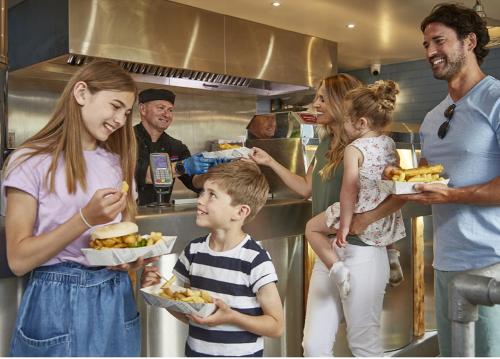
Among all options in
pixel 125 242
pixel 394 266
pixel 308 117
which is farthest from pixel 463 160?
pixel 308 117

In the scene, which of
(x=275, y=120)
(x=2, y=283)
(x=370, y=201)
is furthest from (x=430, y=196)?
(x=275, y=120)

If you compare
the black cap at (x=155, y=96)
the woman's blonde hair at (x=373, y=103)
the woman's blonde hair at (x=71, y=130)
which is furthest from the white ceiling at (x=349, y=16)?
the woman's blonde hair at (x=71, y=130)

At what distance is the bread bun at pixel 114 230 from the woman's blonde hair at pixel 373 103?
4.15ft

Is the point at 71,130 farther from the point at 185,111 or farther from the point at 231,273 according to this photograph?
the point at 185,111

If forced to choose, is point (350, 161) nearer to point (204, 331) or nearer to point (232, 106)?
point (204, 331)

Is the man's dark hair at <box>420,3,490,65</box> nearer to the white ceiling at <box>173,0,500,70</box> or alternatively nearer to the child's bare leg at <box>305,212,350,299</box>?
the child's bare leg at <box>305,212,350,299</box>

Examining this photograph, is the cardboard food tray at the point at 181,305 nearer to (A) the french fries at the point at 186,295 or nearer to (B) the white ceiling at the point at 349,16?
(A) the french fries at the point at 186,295

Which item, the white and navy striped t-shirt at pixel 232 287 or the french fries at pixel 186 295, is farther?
the white and navy striped t-shirt at pixel 232 287

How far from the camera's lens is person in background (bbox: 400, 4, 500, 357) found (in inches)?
73.1

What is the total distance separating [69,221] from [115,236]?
188 mm

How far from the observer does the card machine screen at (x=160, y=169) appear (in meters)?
2.96

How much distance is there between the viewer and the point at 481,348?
6.04 feet

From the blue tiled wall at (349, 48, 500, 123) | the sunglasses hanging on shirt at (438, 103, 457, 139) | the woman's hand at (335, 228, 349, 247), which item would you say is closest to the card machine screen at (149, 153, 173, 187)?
the woman's hand at (335, 228, 349, 247)

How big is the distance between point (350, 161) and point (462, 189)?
1.90 feet
